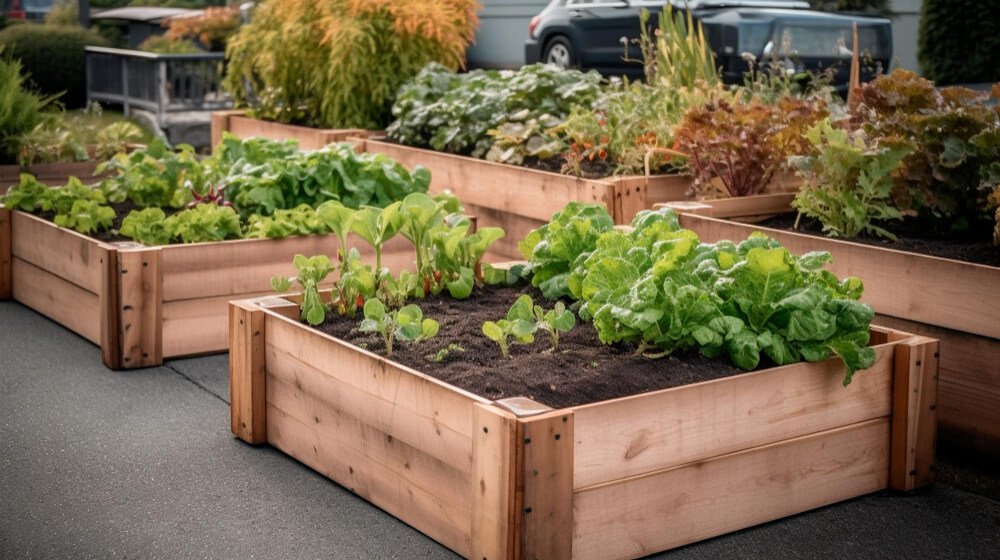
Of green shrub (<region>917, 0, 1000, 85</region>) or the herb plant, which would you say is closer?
the herb plant

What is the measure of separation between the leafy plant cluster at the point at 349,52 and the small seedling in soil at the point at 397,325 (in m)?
4.53

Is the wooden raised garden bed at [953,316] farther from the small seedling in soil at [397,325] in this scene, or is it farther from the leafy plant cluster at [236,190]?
the leafy plant cluster at [236,190]

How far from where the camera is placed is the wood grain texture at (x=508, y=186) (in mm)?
5793

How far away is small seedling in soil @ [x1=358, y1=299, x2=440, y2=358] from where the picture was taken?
368 centimetres

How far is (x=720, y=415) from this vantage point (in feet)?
10.8

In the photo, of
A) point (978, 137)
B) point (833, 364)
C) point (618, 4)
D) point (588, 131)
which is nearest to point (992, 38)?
point (618, 4)

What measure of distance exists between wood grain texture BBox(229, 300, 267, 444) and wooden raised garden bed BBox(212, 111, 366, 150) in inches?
128

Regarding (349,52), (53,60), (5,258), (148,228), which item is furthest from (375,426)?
(53,60)

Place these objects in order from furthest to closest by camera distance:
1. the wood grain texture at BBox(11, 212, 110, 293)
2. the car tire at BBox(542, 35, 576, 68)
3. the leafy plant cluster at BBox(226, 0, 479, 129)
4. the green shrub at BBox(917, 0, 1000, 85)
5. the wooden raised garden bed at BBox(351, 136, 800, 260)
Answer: the car tire at BBox(542, 35, 576, 68)
the green shrub at BBox(917, 0, 1000, 85)
the leafy plant cluster at BBox(226, 0, 479, 129)
the wooden raised garden bed at BBox(351, 136, 800, 260)
the wood grain texture at BBox(11, 212, 110, 293)

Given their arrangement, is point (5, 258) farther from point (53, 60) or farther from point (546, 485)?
point (53, 60)

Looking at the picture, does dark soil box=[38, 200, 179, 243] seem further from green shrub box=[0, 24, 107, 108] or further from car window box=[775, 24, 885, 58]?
green shrub box=[0, 24, 107, 108]

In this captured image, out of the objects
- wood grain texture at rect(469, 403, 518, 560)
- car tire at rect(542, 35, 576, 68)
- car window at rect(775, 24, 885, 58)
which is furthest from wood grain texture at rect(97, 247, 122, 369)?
car tire at rect(542, 35, 576, 68)

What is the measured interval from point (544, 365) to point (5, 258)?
354cm

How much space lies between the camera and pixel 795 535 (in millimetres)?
3385
